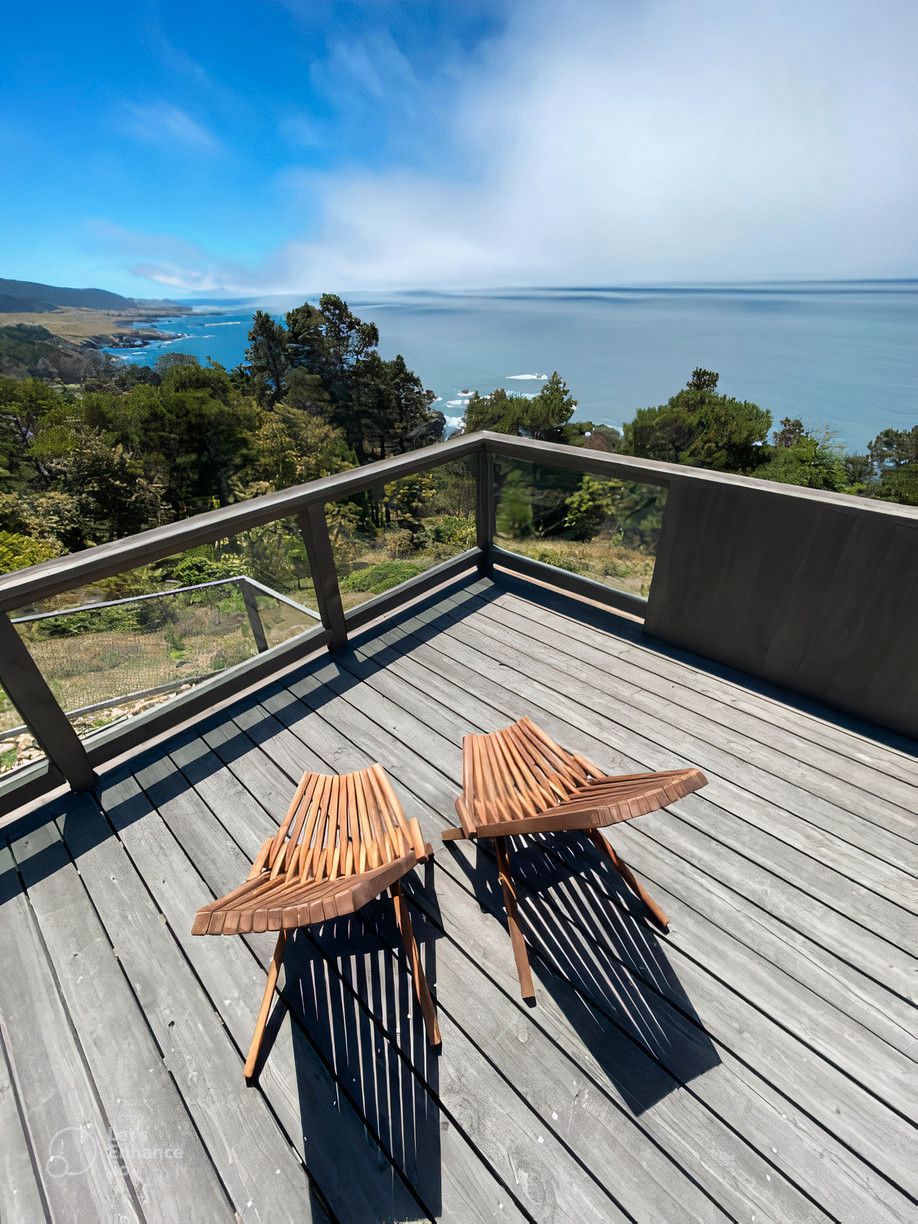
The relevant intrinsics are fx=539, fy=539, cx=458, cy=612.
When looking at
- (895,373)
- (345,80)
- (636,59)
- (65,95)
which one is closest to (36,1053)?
(636,59)

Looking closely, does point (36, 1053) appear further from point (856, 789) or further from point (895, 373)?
point (895, 373)

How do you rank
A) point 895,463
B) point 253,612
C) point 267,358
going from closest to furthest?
1. point 253,612
2. point 895,463
3. point 267,358

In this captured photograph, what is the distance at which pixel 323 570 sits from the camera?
296 centimetres

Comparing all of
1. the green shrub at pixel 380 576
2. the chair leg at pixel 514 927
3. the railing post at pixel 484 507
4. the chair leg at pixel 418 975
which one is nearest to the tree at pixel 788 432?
the railing post at pixel 484 507

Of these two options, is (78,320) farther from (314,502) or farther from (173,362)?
(314,502)

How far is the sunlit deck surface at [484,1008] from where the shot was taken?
133 cm

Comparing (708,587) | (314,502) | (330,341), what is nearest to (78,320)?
(330,341)

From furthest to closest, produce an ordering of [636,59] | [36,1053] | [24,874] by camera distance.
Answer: [636,59] → [24,874] → [36,1053]

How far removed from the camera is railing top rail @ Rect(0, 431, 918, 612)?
6.52ft

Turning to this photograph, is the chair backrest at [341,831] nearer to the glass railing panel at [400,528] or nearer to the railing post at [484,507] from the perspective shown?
the glass railing panel at [400,528]

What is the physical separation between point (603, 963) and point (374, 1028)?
73 cm

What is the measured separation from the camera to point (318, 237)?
12106 cm

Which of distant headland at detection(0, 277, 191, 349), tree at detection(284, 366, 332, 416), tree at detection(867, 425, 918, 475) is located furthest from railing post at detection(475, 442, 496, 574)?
distant headland at detection(0, 277, 191, 349)

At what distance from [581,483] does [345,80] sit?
77941 millimetres
